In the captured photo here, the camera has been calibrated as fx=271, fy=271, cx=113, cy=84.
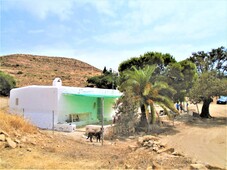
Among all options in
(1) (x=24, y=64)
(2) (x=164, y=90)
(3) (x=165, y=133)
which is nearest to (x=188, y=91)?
(2) (x=164, y=90)

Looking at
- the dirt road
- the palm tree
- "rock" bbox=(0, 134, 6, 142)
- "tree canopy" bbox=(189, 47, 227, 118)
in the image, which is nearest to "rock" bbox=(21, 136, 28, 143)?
"rock" bbox=(0, 134, 6, 142)

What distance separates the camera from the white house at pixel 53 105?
62.2ft

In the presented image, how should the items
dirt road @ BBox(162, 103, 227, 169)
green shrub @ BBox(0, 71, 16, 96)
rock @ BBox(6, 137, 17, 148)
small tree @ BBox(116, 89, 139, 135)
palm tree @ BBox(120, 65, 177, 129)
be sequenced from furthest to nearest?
green shrub @ BBox(0, 71, 16, 96), palm tree @ BBox(120, 65, 177, 129), small tree @ BBox(116, 89, 139, 135), dirt road @ BBox(162, 103, 227, 169), rock @ BBox(6, 137, 17, 148)

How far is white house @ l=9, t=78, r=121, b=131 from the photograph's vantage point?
18969 millimetres

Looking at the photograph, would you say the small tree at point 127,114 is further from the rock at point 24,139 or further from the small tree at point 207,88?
the small tree at point 207,88

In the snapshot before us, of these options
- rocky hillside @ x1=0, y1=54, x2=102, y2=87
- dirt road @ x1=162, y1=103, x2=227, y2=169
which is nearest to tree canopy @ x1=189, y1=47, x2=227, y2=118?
dirt road @ x1=162, y1=103, x2=227, y2=169

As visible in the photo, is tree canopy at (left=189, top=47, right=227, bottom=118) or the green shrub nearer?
tree canopy at (left=189, top=47, right=227, bottom=118)

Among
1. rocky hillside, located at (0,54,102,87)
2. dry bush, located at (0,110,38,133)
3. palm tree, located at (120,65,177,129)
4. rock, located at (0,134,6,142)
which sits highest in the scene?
rocky hillside, located at (0,54,102,87)

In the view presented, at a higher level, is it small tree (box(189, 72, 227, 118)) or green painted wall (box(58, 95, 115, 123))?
small tree (box(189, 72, 227, 118))

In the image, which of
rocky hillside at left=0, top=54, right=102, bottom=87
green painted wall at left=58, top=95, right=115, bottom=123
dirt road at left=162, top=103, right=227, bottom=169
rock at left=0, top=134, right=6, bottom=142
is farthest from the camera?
rocky hillside at left=0, top=54, right=102, bottom=87

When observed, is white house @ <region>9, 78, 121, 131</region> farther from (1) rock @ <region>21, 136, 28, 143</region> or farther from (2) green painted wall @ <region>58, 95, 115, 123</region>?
(1) rock @ <region>21, 136, 28, 143</region>

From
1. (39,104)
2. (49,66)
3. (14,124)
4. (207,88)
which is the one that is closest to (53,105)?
(39,104)

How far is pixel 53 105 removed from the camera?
749 inches

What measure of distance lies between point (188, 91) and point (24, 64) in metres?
64.7
